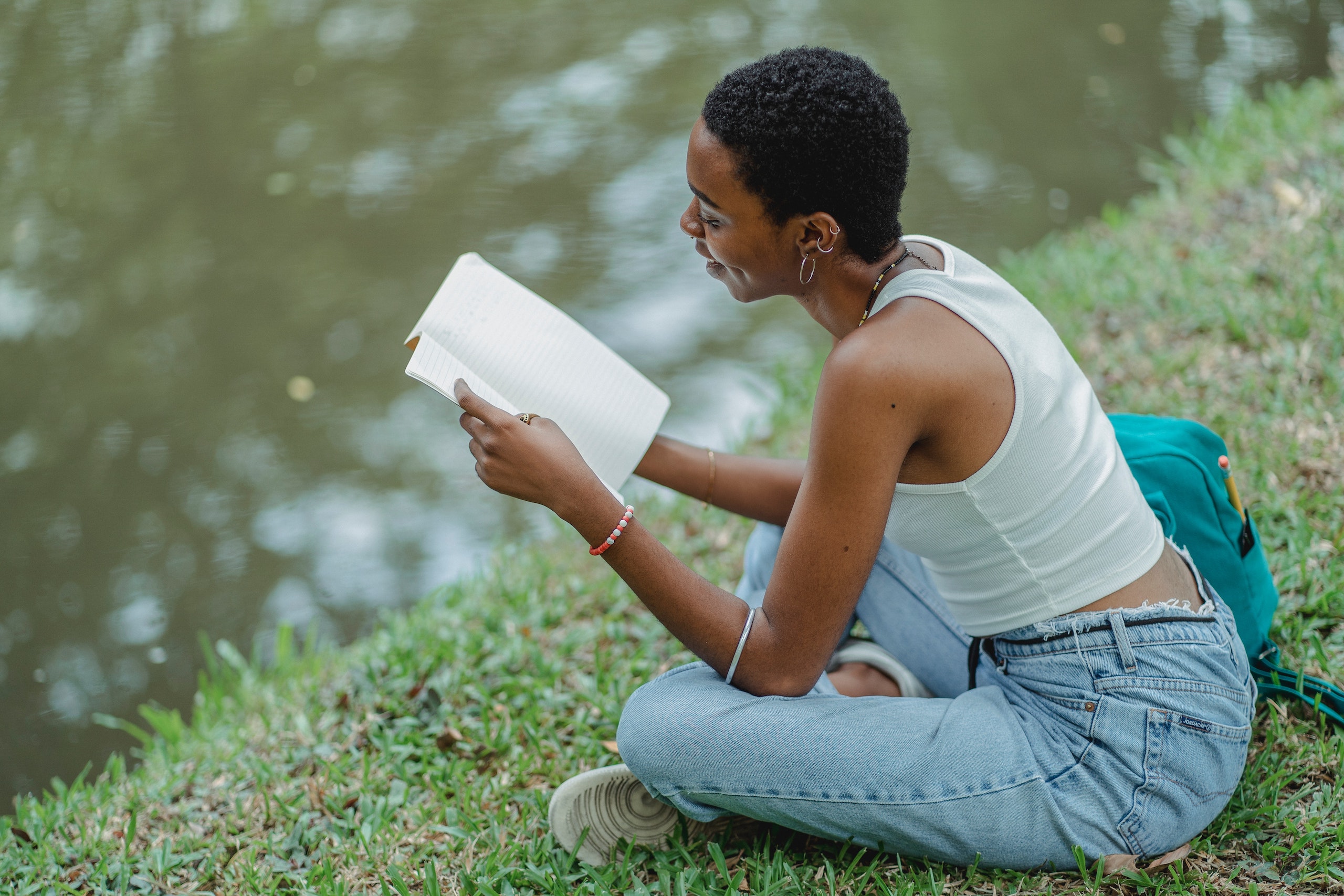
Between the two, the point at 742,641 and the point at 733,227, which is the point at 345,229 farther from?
the point at 742,641

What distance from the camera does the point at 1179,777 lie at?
1.77 meters

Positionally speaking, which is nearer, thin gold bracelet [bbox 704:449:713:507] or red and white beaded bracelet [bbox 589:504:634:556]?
red and white beaded bracelet [bbox 589:504:634:556]

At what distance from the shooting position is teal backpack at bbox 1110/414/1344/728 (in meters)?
2.07

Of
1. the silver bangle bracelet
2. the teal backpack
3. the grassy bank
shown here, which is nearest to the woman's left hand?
the silver bangle bracelet

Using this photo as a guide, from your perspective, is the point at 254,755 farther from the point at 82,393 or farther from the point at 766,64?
the point at 82,393

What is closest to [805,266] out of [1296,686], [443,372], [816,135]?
[816,135]

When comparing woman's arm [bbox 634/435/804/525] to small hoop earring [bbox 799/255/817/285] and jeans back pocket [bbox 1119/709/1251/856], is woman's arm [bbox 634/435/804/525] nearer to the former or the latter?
small hoop earring [bbox 799/255/817/285]

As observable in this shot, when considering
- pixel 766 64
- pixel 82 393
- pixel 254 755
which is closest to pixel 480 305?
pixel 766 64

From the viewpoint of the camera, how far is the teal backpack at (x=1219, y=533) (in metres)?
2.07

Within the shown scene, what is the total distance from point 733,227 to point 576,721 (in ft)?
3.98

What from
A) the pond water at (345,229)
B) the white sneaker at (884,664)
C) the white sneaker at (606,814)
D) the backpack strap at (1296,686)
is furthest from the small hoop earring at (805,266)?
the pond water at (345,229)

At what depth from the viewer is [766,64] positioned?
173cm

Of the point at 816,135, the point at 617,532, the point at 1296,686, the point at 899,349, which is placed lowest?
the point at 1296,686

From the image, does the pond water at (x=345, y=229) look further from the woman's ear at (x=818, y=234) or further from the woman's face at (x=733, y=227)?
the woman's ear at (x=818, y=234)
